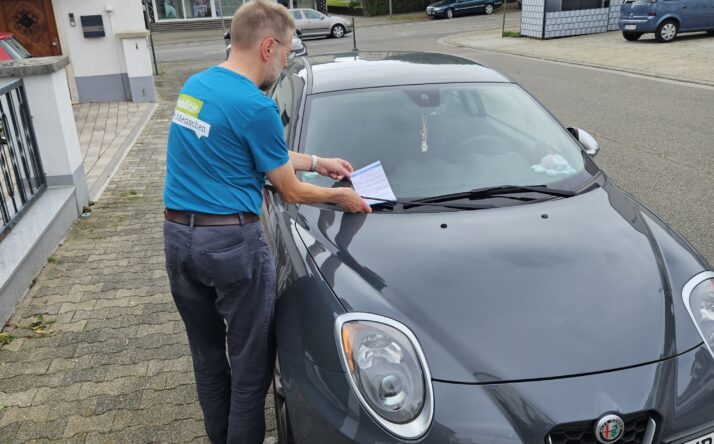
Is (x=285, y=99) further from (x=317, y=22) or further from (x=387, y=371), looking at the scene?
(x=317, y=22)

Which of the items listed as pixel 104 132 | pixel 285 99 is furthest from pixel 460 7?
pixel 285 99

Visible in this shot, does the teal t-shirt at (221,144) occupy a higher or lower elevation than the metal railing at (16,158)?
higher

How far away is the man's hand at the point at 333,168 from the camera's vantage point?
2.70 m

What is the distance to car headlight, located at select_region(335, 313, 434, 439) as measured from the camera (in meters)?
1.81

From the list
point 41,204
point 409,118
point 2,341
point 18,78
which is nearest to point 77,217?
point 41,204

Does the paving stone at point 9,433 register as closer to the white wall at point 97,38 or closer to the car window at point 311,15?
the white wall at point 97,38

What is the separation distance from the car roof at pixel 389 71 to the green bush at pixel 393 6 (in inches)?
1389

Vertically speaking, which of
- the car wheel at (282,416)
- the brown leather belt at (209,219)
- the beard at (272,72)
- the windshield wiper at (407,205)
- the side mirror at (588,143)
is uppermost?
the beard at (272,72)

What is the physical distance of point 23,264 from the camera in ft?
13.5

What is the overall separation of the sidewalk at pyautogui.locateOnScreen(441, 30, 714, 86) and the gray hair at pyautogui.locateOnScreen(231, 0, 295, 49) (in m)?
11.6

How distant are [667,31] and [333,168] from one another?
1806 cm

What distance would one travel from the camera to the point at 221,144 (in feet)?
6.88

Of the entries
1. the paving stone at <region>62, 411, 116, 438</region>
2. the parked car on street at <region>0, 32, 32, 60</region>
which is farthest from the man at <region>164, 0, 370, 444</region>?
the parked car on street at <region>0, 32, 32, 60</region>

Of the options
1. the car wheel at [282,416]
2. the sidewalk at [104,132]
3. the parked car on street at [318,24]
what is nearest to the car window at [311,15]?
the parked car on street at [318,24]
